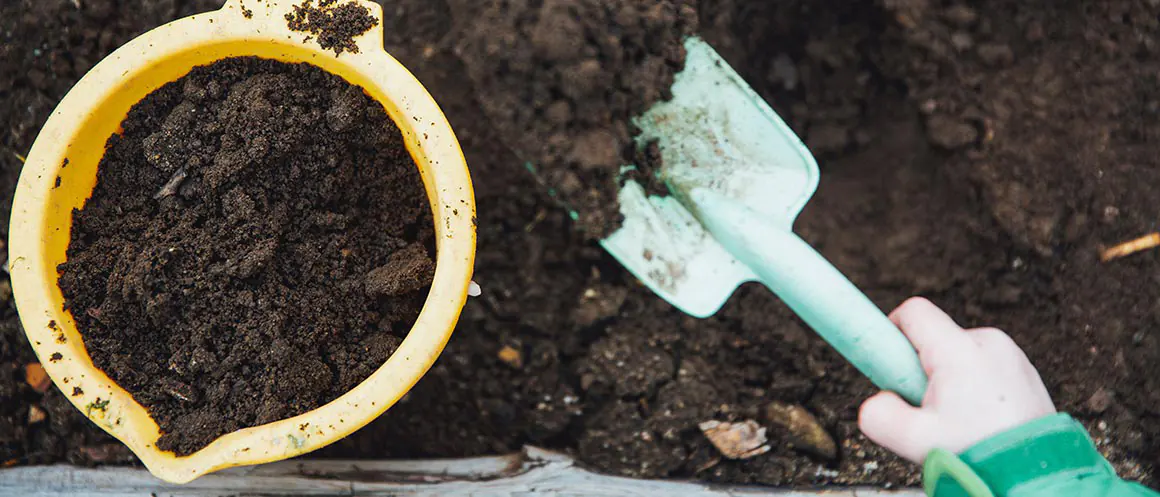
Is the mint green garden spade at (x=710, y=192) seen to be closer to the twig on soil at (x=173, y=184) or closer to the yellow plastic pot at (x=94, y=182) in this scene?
the yellow plastic pot at (x=94, y=182)

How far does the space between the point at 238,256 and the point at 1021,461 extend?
0.91m

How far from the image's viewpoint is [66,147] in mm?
855

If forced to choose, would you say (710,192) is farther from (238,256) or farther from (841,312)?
(238,256)

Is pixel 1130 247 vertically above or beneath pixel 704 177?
beneath

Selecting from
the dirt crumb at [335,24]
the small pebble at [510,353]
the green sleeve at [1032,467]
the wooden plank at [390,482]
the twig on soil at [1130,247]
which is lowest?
the wooden plank at [390,482]

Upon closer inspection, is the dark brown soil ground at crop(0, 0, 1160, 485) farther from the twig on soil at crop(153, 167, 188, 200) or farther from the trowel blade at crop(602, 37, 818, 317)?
the twig on soil at crop(153, 167, 188, 200)

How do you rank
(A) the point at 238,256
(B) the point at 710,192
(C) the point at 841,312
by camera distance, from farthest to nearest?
(B) the point at 710,192 < (C) the point at 841,312 < (A) the point at 238,256

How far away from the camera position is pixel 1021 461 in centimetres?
87

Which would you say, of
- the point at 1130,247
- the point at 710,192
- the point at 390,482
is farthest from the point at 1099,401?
the point at 390,482

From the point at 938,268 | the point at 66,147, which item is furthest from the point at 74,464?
the point at 938,268

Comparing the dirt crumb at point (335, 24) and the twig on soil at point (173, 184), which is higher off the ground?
the dirt crumb at point (335, 24)

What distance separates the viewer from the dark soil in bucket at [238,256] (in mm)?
856

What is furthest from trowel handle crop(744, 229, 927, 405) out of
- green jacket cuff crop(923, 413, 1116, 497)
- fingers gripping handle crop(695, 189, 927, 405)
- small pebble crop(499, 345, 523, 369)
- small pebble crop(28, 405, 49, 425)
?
small pebble crop(28, 405, 49, 425)

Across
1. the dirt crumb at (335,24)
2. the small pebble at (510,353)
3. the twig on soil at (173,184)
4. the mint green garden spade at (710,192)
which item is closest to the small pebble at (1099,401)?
the mint green garden spade at (710,192)
